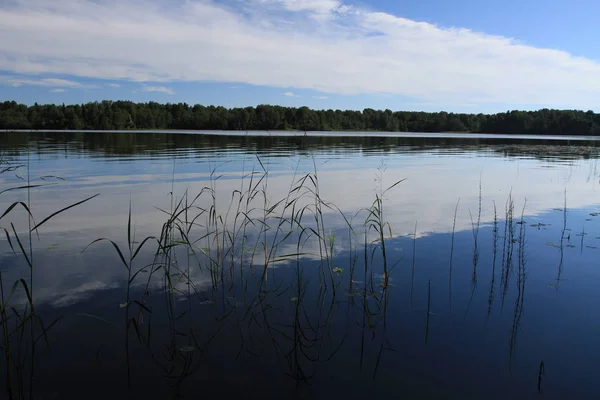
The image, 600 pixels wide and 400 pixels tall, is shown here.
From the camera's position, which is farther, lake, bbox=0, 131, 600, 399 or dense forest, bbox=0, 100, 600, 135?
dense forest, bbox=0, 100, 600, 135

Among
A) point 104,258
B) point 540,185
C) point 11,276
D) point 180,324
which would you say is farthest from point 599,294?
point 540,185

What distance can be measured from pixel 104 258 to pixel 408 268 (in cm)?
506

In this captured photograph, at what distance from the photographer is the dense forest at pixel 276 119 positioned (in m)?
108

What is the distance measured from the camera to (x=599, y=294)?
6250 mm

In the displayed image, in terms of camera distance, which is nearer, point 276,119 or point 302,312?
point 302,312

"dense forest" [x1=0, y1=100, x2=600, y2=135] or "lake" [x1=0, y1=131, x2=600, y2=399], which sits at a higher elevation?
"dense forest" [x1=0, y1=100, x2=600, y2=135]

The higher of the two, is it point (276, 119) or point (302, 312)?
point (276, 119)

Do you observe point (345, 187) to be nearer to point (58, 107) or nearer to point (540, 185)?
point (540, 185)

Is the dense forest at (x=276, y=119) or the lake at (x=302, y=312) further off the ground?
the dense forest at (x=276, y=119)

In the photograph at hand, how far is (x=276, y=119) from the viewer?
9981 centimetres

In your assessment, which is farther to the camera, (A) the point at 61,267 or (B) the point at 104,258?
(B) the point at 104,258

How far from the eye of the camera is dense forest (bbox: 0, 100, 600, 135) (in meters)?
108

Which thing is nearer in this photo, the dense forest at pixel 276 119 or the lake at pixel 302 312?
the lake at pixel 302 312

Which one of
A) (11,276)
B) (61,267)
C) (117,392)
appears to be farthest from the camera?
(61,267)
